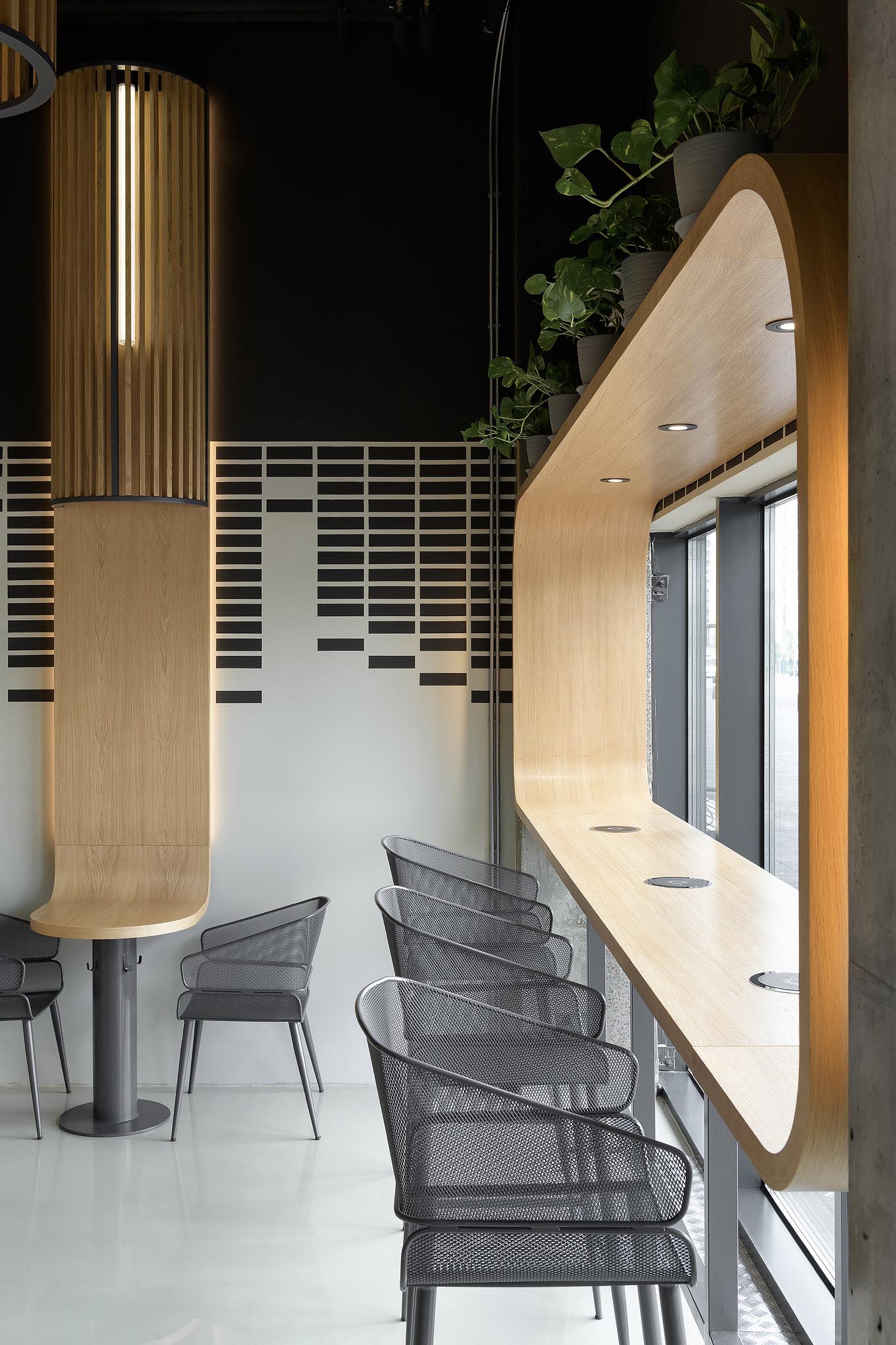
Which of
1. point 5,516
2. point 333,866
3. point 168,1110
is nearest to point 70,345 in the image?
point 5,516

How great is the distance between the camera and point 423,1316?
178 centimetres

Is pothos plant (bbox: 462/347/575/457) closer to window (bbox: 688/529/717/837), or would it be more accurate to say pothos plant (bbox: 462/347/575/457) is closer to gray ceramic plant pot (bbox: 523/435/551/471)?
gray ceramic plant pot (bbox: 523/435/551/471)

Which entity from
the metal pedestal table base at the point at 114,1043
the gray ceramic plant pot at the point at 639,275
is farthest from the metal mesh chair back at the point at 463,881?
the gray ceramic plant pot at the point at 639,275

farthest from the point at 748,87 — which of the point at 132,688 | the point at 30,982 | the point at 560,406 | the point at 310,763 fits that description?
the point at 30,982

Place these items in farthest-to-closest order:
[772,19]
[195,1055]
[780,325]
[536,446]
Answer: [195,1055] < [536,446] < [780,325] < [772,19]

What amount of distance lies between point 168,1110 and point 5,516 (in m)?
2.41

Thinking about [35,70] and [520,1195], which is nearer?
[520,1195]

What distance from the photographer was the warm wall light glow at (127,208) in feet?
13.9

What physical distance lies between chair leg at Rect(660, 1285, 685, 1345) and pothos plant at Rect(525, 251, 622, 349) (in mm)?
1752

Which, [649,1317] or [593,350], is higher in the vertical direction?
[593,350]

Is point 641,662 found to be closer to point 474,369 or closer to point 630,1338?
point 474,369

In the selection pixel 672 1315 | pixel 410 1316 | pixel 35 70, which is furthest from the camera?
pixel 35 70

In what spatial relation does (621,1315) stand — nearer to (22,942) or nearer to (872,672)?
(872,672)

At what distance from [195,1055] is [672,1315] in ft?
9.33
